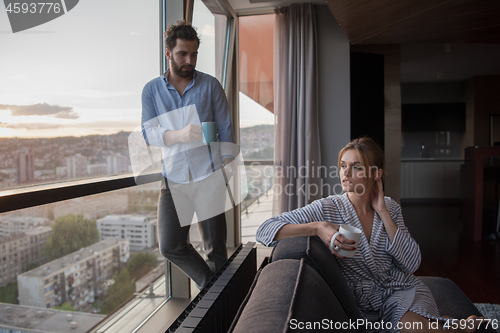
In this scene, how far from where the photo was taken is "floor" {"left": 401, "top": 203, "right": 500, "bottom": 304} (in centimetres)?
273

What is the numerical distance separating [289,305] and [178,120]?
131 centimetres

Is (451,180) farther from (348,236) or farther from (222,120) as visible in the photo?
(348,236)

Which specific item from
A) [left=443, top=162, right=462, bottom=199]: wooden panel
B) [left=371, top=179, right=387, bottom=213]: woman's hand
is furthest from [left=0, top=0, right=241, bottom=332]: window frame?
[left=443, top=162, right=462, bottom=199]: wooden panel

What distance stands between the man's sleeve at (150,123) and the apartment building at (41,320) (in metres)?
0.82

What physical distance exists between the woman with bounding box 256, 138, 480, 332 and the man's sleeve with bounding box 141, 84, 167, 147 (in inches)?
27.6

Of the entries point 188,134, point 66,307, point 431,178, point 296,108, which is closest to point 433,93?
point 431,178

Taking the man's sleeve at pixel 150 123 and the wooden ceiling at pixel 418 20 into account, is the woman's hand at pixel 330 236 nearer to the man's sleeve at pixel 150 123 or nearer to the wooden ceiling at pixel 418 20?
the man's sleeve at pixel 150 123

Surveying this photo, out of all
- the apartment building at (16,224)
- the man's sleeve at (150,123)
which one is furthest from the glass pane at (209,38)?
the apartment building at (16,224)

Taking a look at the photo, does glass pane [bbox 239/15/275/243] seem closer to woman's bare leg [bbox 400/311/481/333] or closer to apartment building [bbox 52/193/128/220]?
apartment building [bbox 52/193/128/220]

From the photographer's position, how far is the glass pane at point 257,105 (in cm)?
379

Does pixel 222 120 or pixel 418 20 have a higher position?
pixel 418 20

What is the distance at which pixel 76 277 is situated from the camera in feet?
4.61

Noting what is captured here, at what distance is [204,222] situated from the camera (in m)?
1.83

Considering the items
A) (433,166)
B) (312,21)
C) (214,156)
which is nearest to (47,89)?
(214,156)
